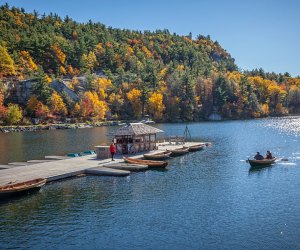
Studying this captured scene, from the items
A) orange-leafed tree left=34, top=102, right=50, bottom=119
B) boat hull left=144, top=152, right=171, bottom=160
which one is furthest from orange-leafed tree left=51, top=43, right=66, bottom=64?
boat hull left=144, top=152, right=171, bottom=160

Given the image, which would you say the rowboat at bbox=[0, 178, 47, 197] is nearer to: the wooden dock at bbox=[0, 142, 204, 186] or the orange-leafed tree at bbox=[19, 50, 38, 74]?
the wooden dock at bbox=[0, 142, 204, 186]

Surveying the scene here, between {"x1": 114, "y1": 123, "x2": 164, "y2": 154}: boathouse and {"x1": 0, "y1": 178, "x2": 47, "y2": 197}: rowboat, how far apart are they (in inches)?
775

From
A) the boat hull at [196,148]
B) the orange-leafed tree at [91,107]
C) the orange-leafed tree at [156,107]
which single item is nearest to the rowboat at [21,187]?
the boat hull at [196,148]

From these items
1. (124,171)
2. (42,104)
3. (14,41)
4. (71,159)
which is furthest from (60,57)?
(124,171)

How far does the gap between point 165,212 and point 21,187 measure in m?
14.0

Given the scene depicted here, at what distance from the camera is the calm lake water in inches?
989

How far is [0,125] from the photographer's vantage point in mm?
121875

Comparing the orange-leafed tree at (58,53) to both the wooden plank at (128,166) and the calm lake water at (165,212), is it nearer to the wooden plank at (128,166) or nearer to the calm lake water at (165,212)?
the wooden plank at (128,166)

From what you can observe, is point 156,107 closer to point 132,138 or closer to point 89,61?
point 89,61

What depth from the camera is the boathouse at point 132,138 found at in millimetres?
56594

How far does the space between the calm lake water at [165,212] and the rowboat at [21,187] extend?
89 cm

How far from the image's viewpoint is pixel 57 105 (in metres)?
138

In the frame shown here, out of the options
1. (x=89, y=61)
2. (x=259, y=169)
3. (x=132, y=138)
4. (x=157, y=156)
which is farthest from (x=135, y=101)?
(x=259, y=169)

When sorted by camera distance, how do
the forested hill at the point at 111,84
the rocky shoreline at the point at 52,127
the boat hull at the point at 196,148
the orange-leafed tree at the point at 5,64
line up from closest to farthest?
the boat hull at the point at 196,148, the rocky shoreline at the point at 52,127, the orange-leafed tree at the point at 5,64, the forested hill at the point at 111,84
